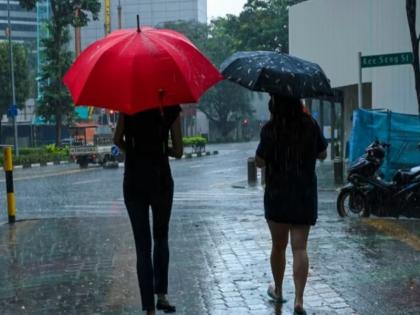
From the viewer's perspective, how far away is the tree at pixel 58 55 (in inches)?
1620

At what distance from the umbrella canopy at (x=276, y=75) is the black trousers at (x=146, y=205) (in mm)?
875

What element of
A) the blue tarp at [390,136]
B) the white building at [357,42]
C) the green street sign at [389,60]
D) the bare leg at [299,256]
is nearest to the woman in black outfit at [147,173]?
the bare leg at [299,256]

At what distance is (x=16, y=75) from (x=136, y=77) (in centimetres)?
5878

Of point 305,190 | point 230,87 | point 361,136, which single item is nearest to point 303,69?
point 305,190

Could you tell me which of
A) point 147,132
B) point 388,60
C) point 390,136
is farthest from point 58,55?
point 147,132

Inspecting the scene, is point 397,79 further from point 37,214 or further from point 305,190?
point 305,190

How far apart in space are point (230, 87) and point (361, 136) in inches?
2708

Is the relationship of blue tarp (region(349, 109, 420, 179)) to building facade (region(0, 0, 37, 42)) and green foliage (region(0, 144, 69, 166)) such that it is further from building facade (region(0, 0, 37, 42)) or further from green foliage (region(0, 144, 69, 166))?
building facade (region(0, 0, 37, 42))

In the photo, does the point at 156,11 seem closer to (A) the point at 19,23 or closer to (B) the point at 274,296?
(A) the point at 19,23

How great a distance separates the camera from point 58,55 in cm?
4222

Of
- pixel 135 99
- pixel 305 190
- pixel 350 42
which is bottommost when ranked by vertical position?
pixel 305 190

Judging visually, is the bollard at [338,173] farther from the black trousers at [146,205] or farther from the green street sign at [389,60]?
the black trousers at [146,205]

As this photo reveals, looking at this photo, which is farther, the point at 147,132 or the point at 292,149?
the point at 292,149

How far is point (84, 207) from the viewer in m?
14.6
